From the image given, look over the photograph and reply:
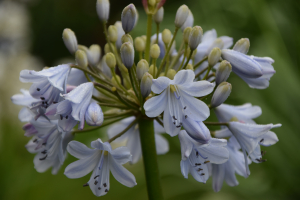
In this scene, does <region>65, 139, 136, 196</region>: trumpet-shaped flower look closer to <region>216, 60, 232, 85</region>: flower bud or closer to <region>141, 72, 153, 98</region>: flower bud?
<region>141, 72, 153, 98</region>: flower bud

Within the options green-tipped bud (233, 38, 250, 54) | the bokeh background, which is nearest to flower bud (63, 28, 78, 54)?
green-tipped bud (233, 38, 250, 54)

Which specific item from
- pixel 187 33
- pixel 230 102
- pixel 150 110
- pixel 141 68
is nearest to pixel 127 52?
pixel 141 68

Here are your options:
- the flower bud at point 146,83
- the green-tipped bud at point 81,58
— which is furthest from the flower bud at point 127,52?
the green-tipped bud at point 81,58

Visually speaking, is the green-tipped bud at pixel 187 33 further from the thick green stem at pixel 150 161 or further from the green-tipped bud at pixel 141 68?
the thick green stem at pixel 150 161

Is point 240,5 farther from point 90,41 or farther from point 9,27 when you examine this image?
point 90,41

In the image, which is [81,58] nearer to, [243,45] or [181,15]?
[181,15]

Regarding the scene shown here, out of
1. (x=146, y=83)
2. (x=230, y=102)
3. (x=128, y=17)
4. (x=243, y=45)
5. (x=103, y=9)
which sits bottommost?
(x=230, y=102)

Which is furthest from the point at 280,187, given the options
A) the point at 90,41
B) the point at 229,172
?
the point at 90,41
